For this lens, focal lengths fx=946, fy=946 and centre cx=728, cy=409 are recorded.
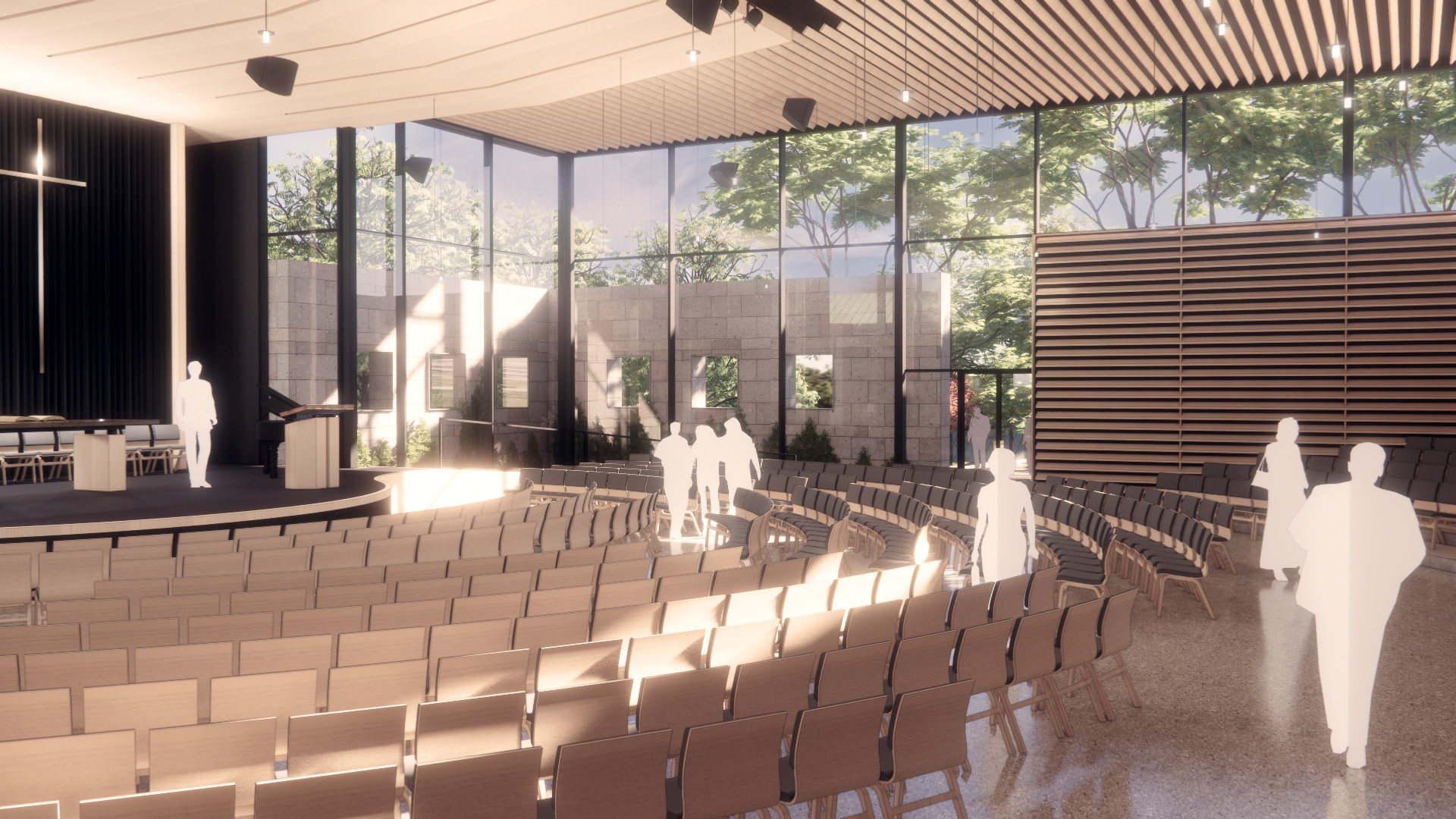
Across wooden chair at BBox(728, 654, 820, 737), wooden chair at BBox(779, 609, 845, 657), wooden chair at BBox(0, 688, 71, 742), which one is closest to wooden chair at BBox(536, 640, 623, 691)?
wooden chair at BBox(728, 654, 820, 737)

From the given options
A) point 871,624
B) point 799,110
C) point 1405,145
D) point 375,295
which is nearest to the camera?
point 871,624

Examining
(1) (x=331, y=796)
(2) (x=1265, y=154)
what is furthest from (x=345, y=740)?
(2) (x=1265, y=154)

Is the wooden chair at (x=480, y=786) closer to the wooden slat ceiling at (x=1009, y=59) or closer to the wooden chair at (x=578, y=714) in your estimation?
the wooden chair at (x=578, y=714)

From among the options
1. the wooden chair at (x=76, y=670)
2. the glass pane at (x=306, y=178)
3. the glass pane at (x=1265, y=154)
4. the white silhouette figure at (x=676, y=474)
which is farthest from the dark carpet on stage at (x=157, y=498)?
the glass pane at (x=1265, y=154)

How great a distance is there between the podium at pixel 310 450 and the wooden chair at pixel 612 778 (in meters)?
9.27

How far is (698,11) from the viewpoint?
8547mm

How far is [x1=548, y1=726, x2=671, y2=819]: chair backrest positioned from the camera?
2990 millimetres

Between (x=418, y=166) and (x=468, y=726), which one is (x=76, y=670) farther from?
(x=418, y=166)

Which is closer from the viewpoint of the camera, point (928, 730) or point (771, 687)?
point (928, 730)

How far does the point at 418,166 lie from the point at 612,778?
540 inches

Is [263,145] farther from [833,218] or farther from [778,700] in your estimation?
[778,700]

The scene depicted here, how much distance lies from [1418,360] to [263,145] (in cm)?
1665

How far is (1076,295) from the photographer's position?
46.9 ft

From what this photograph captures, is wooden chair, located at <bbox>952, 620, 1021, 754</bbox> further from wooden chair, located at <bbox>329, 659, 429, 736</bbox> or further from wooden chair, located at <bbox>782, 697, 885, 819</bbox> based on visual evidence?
wooden chair, located at <bbox>329, 659, 429, 736</bbox>
